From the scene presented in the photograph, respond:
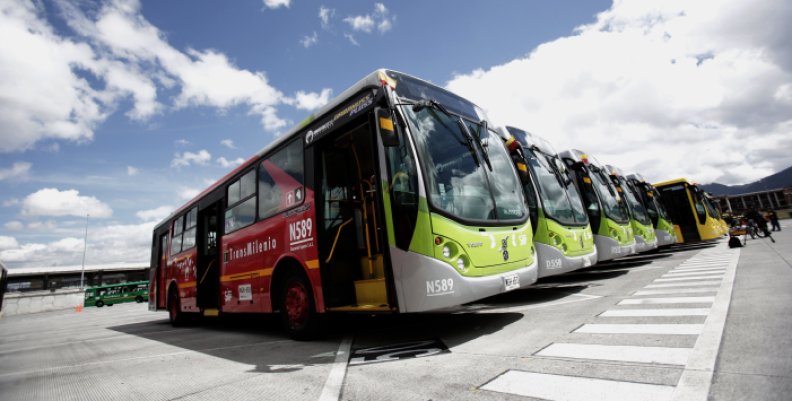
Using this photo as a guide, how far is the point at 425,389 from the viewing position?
2814 mm

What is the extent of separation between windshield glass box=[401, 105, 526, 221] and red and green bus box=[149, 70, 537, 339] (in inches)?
0.7

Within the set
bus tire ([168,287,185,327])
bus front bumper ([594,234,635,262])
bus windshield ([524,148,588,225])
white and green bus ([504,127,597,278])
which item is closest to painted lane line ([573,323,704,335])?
white and green bus ([504,127,597,278])

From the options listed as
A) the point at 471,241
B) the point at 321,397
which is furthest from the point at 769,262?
the point at 321,397

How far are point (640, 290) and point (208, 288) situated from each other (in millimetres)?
9194

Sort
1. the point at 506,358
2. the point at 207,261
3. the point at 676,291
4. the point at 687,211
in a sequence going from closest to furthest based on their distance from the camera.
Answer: the point at 506,358
the point at 676,291
the point at 207,261
the point at 687,211

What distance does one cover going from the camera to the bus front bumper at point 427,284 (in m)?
3.92

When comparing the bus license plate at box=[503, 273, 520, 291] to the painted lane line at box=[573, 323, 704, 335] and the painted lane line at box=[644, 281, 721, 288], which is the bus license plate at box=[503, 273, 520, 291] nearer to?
the painted lane line at box=[573, 323, 704, 335]

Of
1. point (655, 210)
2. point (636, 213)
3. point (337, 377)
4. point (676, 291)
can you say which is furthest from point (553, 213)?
point (655, 210)

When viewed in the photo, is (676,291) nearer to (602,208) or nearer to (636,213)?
(602,208)

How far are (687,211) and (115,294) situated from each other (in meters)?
47.7

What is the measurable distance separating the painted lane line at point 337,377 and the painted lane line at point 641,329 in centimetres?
253

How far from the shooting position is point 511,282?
4.60m

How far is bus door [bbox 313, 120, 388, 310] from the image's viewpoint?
16.8 feet

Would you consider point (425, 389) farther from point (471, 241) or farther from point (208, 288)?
point (208, 288)
